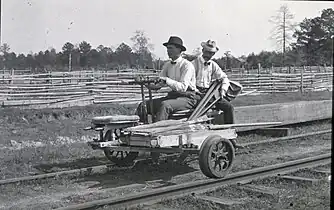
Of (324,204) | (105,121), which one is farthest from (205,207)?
(105,121)

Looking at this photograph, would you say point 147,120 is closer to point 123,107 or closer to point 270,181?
point 270,181

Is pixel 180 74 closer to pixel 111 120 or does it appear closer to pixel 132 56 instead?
pixel 111 120

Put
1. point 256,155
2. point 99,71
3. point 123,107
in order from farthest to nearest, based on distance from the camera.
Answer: point 99,71, point 123,107, point 256,155

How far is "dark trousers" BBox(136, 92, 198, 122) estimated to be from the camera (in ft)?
20.4

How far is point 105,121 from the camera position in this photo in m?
6.00

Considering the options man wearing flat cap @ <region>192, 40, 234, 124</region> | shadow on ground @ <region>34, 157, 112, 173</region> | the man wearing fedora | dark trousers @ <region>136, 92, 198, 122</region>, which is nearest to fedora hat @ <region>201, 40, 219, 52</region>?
man wearing flat cap @ <region>192, 40, 234, 124</region>

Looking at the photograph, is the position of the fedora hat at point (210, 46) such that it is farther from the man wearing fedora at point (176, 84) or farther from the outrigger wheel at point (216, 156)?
the outrigger wheel at point (216, 156)

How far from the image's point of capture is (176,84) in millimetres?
6273

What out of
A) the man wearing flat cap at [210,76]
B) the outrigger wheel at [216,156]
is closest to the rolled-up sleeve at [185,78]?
the man wearing flat cap at [210,76]

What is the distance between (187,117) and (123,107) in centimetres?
883

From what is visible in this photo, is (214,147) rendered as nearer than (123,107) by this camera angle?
Yes

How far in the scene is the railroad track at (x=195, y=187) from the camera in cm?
464

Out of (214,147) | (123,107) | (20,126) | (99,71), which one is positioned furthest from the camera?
(99,71)

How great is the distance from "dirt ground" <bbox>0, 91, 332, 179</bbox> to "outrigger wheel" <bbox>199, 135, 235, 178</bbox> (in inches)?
81.4
